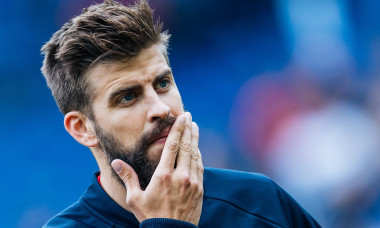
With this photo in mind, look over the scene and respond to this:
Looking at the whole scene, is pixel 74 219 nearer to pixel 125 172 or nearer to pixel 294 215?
pixel 125 172

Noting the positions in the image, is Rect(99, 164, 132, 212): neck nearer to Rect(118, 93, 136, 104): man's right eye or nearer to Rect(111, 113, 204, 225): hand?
Rect(111, 113, 204, 225): hand

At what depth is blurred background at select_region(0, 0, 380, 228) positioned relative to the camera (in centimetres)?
524

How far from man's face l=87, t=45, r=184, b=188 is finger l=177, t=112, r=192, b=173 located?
0.28 feet

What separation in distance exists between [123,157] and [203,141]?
369 centimetres

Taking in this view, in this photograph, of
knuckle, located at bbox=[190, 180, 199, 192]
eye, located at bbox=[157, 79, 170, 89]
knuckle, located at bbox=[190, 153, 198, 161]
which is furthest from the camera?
eye, located at bbox=[157, 79, 170, 89]

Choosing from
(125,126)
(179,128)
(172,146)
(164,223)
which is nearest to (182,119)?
(179,128)

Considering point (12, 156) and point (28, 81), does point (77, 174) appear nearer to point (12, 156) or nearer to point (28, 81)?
point (12, 156)

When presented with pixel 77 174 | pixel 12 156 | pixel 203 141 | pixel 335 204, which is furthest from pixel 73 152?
pixel 335 204

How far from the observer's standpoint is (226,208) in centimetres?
225

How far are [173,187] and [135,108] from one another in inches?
17.7

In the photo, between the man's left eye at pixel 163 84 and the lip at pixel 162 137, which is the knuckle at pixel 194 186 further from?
the man's left eye at pixel 163 84

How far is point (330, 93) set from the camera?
18.0 feet

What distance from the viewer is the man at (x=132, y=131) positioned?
79.0 inches

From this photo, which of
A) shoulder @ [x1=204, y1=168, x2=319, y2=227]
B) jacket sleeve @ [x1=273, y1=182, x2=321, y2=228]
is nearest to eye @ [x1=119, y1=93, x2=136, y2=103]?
shoulder @ [x1=204, y1=168, x2=319, y2=227]
